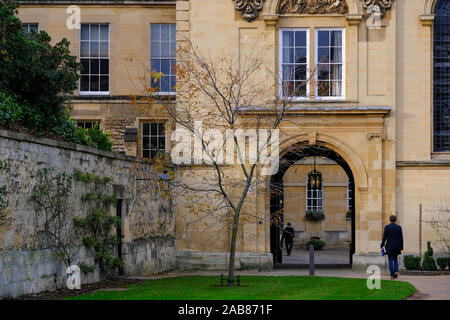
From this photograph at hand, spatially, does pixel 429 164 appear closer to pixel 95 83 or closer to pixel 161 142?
pixel 161 142

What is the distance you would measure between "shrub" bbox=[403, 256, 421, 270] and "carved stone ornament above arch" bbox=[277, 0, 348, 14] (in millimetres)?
7931

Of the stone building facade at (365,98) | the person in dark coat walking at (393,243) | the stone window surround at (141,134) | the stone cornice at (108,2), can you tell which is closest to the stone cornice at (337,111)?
the stone building facade at (365,98)

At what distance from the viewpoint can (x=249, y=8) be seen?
85.9ft

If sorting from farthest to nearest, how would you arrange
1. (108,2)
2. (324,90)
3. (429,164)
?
1. (108,2)
2. (324,90)
3. (429,164)

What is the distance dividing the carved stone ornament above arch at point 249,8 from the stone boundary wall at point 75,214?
566 centimetres

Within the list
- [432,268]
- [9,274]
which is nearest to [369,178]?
[432,268]

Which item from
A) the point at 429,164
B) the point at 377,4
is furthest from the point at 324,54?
the point at 429,164

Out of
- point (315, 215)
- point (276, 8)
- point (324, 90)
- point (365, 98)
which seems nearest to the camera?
point (365, 98)

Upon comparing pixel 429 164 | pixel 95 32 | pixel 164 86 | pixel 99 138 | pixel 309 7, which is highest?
pixel 95 32

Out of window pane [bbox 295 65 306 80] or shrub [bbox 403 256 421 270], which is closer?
shrub [bbox 403 256 421 270]

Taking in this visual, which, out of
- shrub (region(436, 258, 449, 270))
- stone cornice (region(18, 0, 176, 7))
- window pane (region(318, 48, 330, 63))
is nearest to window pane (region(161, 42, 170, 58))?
stone cornice (region(18, 0, 176, 7))

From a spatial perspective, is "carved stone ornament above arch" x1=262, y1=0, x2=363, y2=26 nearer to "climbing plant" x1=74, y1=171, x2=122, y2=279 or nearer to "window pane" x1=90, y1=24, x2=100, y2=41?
"window pane" x1=90, y1=24, x2=100, y2=41

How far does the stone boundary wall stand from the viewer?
15.3 m

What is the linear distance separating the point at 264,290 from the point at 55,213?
4.59 meters
